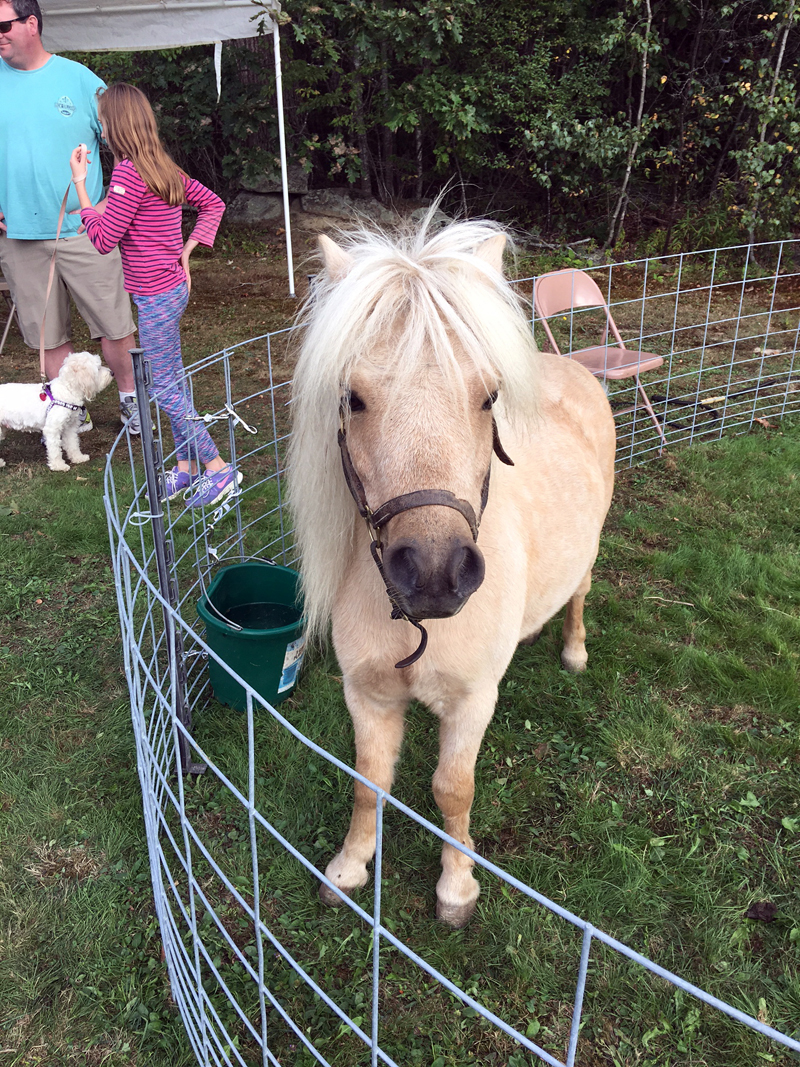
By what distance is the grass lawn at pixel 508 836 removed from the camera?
188cm

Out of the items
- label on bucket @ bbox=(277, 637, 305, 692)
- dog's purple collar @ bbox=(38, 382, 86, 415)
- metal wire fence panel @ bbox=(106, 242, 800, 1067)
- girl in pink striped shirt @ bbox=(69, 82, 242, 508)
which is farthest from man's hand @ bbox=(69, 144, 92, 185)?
label on bucket @ bbox=(277, 637, 305, 692)

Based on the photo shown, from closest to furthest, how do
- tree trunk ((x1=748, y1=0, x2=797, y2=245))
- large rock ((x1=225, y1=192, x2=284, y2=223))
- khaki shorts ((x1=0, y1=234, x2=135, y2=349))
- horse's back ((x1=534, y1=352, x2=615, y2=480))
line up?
1. horse's back ((x1=534, y1=352, x2=615, y2=480))
2. khaki shorts ((x1=0, y1=234, x2=135, y2=349))
3. tree trunk ((x1=748, y1=0, x2=797, y2=245))
4. large rock ((x1=225, y1=192, x2=284, y2=223))

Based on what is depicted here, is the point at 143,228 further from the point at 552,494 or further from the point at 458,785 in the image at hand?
the point at 458,785

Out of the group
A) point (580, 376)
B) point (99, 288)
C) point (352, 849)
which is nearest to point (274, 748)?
point (352, 849)

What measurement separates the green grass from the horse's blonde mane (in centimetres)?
120

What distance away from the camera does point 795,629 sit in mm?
3201

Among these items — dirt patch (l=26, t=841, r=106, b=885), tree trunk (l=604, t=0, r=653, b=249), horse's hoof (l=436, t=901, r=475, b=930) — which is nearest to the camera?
horse's hoof (l=436, t=901, r=475, b=930)

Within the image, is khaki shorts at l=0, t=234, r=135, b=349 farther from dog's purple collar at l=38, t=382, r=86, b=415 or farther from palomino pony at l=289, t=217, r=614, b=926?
palomino pony at l=289, t=217, r=614, b=926

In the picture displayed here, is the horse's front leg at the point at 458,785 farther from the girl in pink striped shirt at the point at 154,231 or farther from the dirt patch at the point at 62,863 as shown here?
the girl in pink striped shirt at the point at 154,231

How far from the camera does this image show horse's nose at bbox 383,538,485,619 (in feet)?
4.36

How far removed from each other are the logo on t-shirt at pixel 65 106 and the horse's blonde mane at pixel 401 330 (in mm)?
3639

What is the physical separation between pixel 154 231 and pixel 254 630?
2629 millimetres

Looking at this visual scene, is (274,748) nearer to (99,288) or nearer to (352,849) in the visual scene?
(352,849)

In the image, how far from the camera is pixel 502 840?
2387mm
